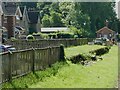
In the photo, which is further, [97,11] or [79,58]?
[97,11]

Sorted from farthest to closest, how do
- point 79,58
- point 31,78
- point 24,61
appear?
point 79,58
point 24,61
point 31,78

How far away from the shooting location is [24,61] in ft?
55.5

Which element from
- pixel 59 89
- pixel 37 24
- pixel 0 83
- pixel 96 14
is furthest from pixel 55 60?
pixel 96 14

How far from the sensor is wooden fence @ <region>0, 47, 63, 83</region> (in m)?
14.6

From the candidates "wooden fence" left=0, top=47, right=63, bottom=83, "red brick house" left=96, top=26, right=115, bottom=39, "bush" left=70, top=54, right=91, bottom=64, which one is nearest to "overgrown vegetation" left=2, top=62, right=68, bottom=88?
"wooden fence" left=0, top=47, right=63, bottom=83

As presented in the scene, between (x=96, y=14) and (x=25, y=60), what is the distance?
90.6m

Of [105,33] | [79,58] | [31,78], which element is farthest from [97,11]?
[31,78]

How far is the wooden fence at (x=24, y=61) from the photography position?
14.6 metres

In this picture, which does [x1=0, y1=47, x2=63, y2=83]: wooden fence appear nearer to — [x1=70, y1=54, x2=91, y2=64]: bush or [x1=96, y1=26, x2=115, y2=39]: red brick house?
[x1=70, y1=54, x2=91, y2=64]: bush

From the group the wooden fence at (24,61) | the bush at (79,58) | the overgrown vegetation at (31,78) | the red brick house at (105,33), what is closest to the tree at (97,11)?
the red brick house at (105,33)

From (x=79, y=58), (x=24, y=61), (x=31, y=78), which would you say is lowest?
(x=79, y=58)

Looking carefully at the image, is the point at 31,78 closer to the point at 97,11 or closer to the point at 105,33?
the point at 97,11

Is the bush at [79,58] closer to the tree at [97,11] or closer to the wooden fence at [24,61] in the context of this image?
the wooden fence at [24,61]

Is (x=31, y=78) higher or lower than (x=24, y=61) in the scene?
lower
